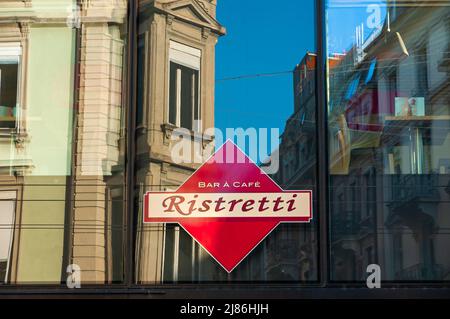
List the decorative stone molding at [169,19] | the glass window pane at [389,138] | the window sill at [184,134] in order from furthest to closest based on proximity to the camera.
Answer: the decorative stone molding at [169,19]
the window sill at [184,134]
the glass window pane at [389,138]

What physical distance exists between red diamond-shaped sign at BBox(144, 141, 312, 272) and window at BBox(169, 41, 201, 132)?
0.30 m

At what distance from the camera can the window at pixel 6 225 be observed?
16.3ft

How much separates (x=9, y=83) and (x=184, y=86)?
1124 mm

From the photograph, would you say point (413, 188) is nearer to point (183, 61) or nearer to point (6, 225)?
point (183, 61)

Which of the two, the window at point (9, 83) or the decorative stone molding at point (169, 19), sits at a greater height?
the decorative stone molding at point (169, 19)

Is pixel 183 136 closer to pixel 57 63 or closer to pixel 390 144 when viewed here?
pixel 57 63

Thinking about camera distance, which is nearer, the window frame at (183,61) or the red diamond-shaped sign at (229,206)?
the red diamond-shaped sign at (229,206)

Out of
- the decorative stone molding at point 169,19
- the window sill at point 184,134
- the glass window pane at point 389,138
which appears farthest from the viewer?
the decorative stone molding at point 169,19

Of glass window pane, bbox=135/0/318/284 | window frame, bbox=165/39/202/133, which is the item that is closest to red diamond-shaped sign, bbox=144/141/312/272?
glass window pane, bbox=135/0/318/284

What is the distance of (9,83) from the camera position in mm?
5121

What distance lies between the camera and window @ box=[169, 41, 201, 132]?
505 cm

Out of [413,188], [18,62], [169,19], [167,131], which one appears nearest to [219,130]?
[167,131]

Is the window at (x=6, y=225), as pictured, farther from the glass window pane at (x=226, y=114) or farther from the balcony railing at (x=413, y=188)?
the balcony railing at (x=413, y=188)

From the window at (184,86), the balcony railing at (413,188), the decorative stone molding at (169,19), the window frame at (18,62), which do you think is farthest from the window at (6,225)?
the balcony railing at (413,188)
